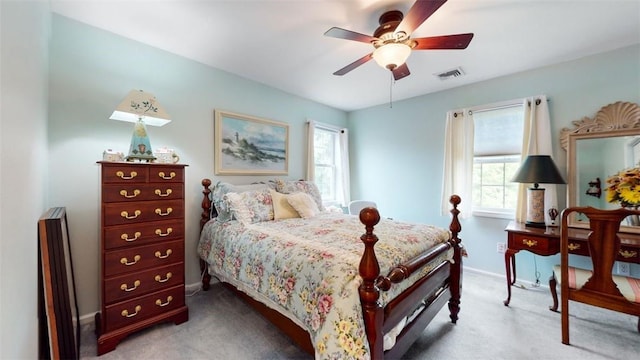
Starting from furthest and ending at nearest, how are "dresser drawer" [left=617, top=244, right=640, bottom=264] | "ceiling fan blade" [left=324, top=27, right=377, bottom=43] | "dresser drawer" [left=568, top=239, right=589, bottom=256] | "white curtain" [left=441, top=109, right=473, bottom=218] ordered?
"white curtain" [left=441, top=109, right=473, bottom=218] < "dresser drawer" [left=568, top=239, right=589, bottom=256] < "dresser drawer" [left=617, top=244, right=640, bottom=264] < "ceiling fan blade" [left=324, top=27, right=377, bottom=43]

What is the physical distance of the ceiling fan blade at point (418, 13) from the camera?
1379 millimetres

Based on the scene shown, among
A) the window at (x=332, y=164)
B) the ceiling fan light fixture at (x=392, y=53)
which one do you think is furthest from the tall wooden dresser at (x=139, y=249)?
the window at (x=332, y=164)

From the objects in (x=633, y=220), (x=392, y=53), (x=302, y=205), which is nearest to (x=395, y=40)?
(x=392, y=53)

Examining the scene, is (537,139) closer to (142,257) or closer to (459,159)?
(459,159)

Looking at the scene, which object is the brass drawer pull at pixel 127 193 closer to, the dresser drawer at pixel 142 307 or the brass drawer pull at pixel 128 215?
the brass drawer pull at pixel 128 215

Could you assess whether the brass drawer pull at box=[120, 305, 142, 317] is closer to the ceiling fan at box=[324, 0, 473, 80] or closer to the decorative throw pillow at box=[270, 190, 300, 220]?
the decorative throw pillow at box=[270, 190, 300, 220]

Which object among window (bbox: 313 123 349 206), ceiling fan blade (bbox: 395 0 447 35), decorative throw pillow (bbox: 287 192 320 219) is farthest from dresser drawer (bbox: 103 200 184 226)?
window (bbox: 313 123 349 206)

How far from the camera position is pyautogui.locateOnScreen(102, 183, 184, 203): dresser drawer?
1703 millimetres

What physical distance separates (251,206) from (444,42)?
217 centimetres

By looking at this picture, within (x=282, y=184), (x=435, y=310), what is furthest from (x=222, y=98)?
(x=435, y=310)

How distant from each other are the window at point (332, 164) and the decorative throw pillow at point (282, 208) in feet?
5.09

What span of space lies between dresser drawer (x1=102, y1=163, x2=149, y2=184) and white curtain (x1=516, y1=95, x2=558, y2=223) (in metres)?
3.80

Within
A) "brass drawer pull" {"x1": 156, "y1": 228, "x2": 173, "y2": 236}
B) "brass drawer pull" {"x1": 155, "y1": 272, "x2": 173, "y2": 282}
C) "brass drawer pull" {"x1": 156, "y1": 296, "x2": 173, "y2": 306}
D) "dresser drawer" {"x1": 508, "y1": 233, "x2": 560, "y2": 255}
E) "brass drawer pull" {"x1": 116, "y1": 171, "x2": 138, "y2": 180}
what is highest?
"brass drawer pull" {"x1": 116, "y1": 171, "x2": 138, "y2": 180}

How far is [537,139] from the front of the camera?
277 cm
